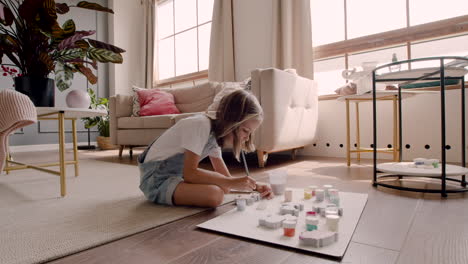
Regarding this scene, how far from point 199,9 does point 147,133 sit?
7.22 ft

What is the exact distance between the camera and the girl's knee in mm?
1099

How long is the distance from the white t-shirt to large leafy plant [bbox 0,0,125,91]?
0.92 m

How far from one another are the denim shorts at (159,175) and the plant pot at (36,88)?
83 cm

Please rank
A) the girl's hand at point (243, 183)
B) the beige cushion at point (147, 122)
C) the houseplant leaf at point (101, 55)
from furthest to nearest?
the beige cushion at point (147, 122) < the houseplant leaf at point (101, 55) < the girl's hand at point (243, 183)

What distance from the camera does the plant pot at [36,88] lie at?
5.30 ft

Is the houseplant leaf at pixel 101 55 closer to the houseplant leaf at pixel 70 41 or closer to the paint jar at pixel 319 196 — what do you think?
the houseplant leaf at pixel 70 41

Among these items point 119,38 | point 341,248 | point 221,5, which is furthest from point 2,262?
point 119,38

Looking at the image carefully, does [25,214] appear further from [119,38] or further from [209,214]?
[119,38]

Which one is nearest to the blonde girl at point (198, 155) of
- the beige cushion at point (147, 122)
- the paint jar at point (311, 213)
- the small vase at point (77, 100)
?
the paint jar at point (311, 213)

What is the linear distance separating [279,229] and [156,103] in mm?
2469

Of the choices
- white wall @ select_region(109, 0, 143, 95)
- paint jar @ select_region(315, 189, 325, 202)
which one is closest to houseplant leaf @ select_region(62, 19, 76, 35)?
paint jar @ select_region(315, 189, 325, 202)

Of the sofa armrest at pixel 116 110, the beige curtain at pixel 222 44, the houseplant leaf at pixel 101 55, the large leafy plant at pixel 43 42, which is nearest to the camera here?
the large leafy plant at pixel 43 42

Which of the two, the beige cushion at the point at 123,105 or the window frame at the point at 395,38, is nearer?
the window frame at the point at 395,38

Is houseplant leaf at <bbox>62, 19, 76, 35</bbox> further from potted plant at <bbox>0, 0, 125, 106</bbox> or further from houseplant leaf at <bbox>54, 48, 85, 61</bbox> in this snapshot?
houseplant leaf at <bbox>54, 48, 85, 61</bbox>
